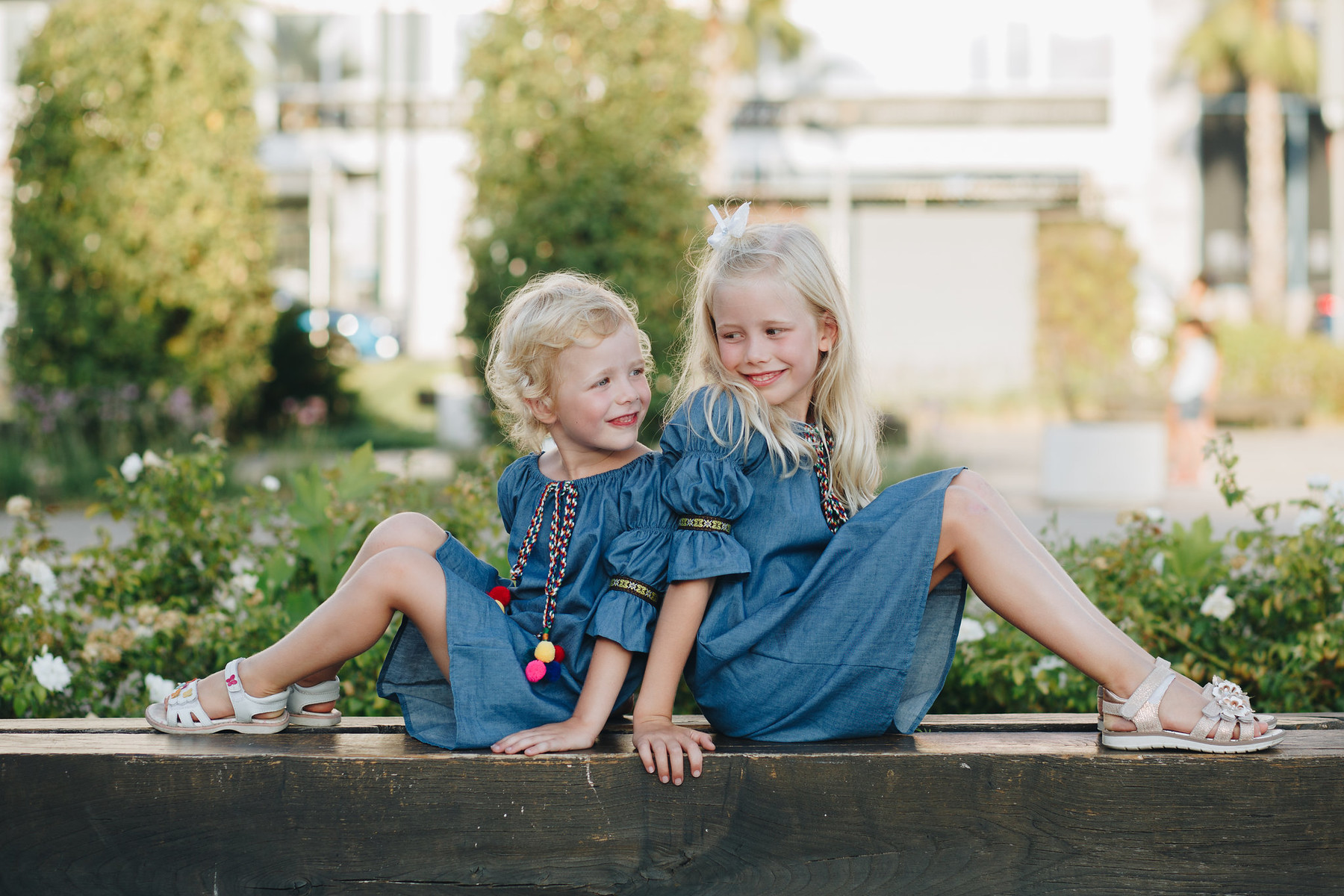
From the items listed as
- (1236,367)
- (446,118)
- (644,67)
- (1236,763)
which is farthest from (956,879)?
(446,118)

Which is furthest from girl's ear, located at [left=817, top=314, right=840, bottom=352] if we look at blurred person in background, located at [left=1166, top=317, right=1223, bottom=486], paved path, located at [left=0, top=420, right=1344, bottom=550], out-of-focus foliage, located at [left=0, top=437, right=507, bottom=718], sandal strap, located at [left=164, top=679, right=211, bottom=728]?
blurred person in background, located at [left=1166, top=317, right=1223, bottom=486]

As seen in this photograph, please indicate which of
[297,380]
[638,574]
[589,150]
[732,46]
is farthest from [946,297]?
[638,574]

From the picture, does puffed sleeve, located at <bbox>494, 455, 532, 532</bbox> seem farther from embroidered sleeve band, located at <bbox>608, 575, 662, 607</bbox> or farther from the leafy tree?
the leafy tree

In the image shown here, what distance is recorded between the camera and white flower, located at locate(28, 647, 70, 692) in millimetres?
2965

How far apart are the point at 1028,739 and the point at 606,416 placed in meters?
1.04

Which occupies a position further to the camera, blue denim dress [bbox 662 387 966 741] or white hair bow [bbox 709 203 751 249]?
white hair bow [bbox 709 203 751 249]

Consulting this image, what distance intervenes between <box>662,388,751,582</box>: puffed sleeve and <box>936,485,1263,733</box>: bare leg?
1.31 feet

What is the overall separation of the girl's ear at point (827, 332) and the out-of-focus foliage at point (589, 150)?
4198 mm

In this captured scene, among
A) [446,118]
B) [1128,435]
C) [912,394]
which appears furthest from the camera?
[446,118]

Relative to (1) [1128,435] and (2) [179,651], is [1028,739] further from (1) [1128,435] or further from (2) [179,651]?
(1) [1128,435]

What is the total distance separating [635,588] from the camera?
2363mm

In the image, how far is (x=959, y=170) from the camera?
23.7 meters

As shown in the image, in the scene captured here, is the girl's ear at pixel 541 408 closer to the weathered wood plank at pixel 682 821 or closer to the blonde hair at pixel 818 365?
the blonde hair at pixel 818 365

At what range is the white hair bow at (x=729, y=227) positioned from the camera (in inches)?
103
